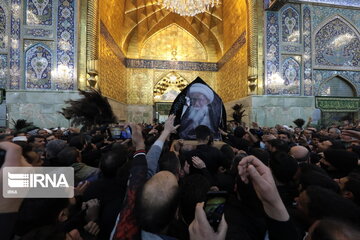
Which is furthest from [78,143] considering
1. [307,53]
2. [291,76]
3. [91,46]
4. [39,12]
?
[307,53]

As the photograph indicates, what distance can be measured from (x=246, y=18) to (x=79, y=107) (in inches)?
314

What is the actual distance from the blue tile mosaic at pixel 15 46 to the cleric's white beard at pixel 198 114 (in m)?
6.64

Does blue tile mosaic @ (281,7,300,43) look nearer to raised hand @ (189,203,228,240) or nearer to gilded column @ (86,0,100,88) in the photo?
gilded column @ (86,0,100,88)

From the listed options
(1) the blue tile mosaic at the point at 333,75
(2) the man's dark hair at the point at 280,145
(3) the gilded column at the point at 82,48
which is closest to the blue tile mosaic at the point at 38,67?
(3) the gilded column at the point at 82,48

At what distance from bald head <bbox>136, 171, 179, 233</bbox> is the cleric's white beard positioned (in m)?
3.02

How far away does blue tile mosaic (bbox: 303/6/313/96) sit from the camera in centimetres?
857

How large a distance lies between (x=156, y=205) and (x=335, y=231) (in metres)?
0.61

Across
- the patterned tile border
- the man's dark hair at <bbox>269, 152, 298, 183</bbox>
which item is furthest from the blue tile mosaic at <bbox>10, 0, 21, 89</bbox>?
the man's dark hair at <bbox>269, 152, 298, 183</bbox>

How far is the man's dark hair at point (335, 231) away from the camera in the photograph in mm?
597

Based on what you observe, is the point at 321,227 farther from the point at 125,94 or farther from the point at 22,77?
the point at 125,94

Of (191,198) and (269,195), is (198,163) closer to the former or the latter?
(191,198)

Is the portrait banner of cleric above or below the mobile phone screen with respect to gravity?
above
